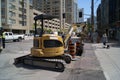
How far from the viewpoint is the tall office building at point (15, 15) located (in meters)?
91.1

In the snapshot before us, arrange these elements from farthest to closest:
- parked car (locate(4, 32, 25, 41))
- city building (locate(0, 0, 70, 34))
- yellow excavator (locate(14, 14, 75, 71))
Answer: city building (locate(0, 0, 70, 34)), parked car (locate(4, 32, 25, 41)), yellow excavator (locate(14, 14, 75, 71))

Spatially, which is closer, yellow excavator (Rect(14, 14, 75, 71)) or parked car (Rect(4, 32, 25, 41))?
yellow excavator (Rect(14, 14, 75, 71))

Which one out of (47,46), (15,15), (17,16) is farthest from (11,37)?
(17,16)

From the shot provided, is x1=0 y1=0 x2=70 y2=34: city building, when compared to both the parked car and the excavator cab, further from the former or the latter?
the excavator cab

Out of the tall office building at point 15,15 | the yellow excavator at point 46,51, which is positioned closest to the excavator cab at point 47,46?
the yellow excavator at point 46,51

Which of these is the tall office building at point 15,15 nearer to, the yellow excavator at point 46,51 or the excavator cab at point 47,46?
the yellow excavator at point 46,51

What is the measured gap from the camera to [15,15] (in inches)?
3969

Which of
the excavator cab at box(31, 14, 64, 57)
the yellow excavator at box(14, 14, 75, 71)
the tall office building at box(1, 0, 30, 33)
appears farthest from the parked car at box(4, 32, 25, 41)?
the tall office building at box(1, 0, 30, 33)

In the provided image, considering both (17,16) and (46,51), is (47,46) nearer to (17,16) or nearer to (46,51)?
(46,51)

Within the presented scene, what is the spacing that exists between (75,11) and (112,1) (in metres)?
37.7

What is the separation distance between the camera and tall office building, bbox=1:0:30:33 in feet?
299

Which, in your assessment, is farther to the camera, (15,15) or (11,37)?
(15,15)

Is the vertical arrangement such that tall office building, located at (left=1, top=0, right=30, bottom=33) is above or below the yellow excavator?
above

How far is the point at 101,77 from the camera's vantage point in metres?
10.7
